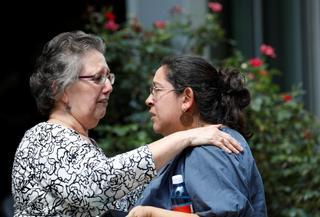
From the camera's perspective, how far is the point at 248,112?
18.8 ft

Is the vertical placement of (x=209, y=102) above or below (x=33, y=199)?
above

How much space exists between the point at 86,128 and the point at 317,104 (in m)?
3.30

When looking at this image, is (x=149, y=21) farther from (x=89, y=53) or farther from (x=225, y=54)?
(x=89, y=53)

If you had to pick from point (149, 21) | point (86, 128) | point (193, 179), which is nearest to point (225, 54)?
point (149, 21)

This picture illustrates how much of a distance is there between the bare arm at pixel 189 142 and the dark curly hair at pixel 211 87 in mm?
125

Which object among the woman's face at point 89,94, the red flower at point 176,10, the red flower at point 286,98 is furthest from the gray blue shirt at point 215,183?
the red flower at point 176,10

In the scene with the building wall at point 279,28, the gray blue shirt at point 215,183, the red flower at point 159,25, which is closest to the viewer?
the gray blue shirt at point 215,183

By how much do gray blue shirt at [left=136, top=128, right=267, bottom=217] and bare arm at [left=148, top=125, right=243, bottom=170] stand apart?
26mm

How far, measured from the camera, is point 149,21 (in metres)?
6.64

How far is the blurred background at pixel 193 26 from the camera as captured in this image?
615 centimetres

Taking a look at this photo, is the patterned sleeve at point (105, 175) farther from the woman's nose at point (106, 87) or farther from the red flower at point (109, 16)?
the red flower at point (109, 16)

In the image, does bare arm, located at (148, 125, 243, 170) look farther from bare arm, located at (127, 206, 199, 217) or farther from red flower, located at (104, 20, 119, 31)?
red flower, located at (104, 20, 119, 31)

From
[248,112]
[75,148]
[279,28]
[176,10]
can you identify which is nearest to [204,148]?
[75,148]

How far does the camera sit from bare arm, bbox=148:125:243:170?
316 centimetres
